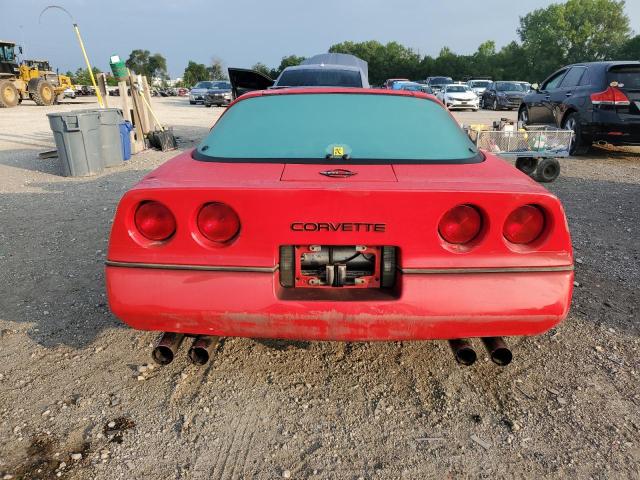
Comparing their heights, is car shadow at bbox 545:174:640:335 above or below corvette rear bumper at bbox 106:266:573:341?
below

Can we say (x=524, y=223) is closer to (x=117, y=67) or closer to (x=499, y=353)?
(x=499, y=353)

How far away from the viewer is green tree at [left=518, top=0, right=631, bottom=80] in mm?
60844

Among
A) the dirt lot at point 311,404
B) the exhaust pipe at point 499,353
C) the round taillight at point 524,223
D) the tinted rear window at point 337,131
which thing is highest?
the tinted rear window at point 337,131

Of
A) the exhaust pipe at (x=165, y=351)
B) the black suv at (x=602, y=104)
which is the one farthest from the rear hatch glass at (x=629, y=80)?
the exhaust pipe at (x=165, y=351)

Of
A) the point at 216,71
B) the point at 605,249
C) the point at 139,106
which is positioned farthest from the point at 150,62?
the point at 605,249

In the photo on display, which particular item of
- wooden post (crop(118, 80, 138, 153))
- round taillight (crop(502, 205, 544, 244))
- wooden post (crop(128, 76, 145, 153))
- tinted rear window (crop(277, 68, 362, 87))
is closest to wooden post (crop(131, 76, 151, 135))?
wooden post (crop(128, 76, 145, 153))

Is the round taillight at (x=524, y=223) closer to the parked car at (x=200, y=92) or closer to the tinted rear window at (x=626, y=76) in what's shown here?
the tinted rear window at (x=626, y=76)

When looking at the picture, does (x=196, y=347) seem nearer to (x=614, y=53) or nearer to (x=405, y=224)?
(x=405, y=224)

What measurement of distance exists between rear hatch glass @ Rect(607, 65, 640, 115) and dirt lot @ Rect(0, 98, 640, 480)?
5912 millimetres

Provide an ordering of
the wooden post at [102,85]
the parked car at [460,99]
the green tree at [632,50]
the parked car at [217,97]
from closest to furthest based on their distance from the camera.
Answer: the wooden post at [102,85] → the parked car at [460,99] → the parked car at [217,97] → the green tree at [632,50]

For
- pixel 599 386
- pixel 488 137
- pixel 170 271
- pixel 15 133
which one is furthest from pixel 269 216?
pixel 15 133

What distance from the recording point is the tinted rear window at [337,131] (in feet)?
7.83

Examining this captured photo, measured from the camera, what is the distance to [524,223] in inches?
78.2

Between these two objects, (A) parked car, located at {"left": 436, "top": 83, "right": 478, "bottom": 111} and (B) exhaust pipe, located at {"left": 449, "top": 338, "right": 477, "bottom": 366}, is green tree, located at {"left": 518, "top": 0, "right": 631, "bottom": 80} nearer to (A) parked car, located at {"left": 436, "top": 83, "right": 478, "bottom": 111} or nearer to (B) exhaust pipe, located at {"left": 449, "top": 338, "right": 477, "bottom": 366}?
(A) parked car, located at {"left": 436, "top": 83, "right": 478, "bottom": 111}
